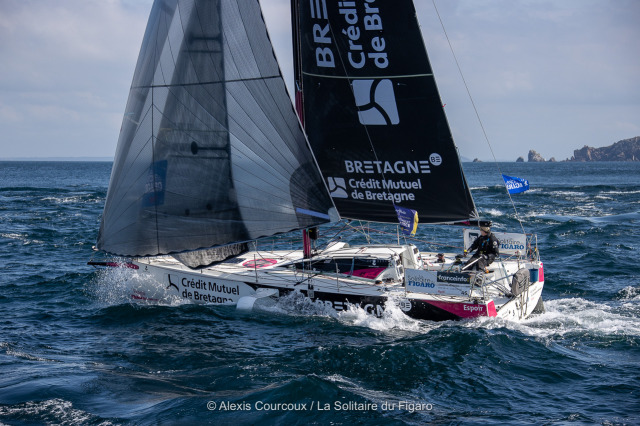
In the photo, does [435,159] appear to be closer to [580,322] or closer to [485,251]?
[485,251]

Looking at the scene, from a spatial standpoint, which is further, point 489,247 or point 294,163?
point 489,247

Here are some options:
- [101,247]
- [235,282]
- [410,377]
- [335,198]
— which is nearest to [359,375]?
[410,377]

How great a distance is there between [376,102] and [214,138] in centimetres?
419

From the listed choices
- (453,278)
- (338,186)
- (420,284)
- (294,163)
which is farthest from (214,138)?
(453,278)

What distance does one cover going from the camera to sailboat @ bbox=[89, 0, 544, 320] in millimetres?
14047

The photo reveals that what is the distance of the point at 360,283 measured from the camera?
15.0 meters

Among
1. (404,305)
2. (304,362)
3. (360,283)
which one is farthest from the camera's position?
(360,283)

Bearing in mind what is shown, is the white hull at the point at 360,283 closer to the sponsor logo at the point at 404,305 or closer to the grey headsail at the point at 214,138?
the sponsor logo at the point at 404,305

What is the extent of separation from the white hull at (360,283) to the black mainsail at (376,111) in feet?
4.66

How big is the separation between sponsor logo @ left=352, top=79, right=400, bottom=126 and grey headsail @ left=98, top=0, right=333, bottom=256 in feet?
7.82

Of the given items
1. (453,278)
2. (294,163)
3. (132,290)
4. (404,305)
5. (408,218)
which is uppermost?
(294,163)

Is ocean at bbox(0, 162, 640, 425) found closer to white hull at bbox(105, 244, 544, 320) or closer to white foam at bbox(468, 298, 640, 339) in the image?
white foam at bbox(468, 298, 640, 339)

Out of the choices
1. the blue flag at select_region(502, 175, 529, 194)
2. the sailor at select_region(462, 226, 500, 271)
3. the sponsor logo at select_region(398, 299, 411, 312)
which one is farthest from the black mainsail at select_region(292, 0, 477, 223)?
the sponsor logo at select_region(398, 299, 411, 312)

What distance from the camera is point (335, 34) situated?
1552 centimetres
